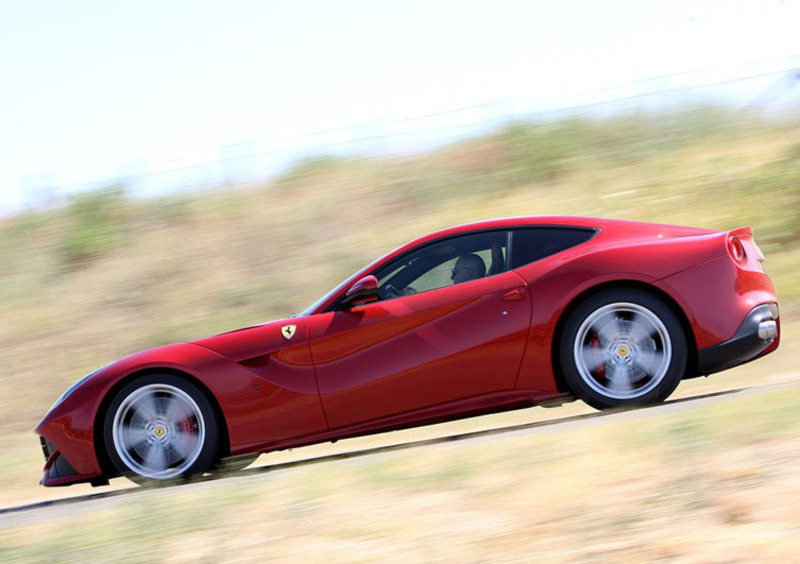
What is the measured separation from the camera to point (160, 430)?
6.50m

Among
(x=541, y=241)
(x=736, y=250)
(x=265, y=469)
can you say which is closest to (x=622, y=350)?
(x=541, y=241)

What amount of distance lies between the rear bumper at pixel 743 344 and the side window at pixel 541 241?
0.99 metres

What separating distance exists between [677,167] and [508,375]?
30.4ft

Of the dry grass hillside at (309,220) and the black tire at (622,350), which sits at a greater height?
the dry grass hillside at (309,220)


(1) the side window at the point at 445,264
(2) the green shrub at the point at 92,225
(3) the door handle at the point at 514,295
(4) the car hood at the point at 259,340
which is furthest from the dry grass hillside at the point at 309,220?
(3) the door handle at the point at 514,295

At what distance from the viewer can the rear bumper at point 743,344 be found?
619cm

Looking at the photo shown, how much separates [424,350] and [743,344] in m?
1.82

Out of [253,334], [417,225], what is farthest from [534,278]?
[417,225]

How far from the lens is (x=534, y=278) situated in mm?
6297

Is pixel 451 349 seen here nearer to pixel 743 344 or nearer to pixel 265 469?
pixel 265 469

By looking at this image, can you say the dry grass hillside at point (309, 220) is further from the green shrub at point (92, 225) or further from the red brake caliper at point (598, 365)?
the red brake caliper at point (598, 365)

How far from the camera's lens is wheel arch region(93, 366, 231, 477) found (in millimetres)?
6465

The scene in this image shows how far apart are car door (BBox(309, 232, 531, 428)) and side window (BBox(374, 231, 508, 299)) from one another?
0.31ft

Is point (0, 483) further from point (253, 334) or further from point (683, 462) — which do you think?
point (683, 462)
